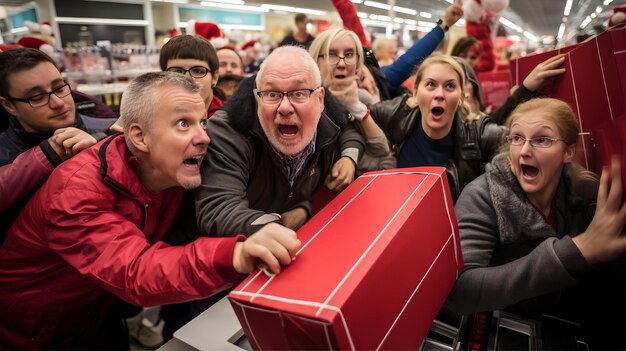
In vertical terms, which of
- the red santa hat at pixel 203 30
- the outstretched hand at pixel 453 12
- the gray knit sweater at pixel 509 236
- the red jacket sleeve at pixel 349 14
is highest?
the red santa hat at pixel 203 30

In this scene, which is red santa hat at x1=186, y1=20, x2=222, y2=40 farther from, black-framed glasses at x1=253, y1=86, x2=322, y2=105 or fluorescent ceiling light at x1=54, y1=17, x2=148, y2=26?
fluorescent ceiling light at x1=54, y1=17, x2=148, y2=26

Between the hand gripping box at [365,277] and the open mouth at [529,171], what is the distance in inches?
16.0

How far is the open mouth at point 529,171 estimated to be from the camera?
4.37 feet

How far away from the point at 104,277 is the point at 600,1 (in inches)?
118

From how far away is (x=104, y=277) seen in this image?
3.42 ft

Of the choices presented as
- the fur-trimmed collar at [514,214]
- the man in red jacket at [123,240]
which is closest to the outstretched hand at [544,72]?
the fur-trimmed collar at [514,214]

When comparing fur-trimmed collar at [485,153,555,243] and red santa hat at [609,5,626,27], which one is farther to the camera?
red santa hat at [609,5,626,27]

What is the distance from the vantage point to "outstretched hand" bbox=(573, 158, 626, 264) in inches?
40.6

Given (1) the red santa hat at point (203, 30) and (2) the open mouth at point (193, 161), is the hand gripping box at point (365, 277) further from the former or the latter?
(1) the red santa hat at point (203, 30)

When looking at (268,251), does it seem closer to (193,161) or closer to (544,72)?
(193,161)

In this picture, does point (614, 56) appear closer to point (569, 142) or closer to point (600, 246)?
point (569, 142)

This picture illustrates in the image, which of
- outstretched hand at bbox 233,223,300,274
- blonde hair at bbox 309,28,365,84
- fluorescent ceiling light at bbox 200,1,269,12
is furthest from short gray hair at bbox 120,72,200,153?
fluorescent ceiling light at bbox 200,1,269,12

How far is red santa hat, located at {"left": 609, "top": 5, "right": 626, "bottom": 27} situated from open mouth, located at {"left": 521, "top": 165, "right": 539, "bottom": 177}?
1.36 metres

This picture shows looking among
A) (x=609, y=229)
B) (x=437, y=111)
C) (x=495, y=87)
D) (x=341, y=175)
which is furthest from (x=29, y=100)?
(x=495, y=87)
